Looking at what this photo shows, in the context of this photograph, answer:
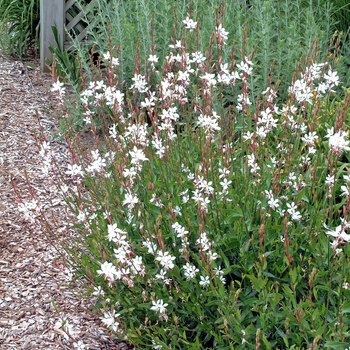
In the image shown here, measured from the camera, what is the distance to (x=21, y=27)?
6531 millimetres

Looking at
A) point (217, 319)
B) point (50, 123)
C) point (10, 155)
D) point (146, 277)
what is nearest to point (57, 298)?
point (146, 277)

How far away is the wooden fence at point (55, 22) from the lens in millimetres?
6055

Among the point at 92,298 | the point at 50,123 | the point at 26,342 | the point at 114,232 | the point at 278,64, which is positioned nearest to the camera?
the point at 114,232

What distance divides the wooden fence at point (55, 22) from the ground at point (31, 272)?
1.01 m

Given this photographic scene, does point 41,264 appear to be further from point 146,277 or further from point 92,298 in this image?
point 146,277

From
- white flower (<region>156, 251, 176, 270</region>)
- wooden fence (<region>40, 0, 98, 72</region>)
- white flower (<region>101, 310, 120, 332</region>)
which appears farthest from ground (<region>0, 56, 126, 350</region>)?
wooden fence (<region>40, 0, 98, 72</region>)

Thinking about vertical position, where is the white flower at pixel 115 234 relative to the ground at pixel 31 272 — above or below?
above

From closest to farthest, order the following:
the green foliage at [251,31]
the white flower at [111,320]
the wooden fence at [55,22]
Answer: the white flower at [111,320], the green foliage at [251,31], the wooden fence at [55,22]

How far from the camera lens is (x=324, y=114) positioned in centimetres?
366

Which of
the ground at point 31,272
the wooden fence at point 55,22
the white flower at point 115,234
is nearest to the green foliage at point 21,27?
the wooden fence at point 55,22

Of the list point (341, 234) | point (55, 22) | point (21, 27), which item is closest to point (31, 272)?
point (341, 234)

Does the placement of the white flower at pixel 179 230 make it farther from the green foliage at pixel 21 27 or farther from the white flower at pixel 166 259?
the green foliage at pixel 21 27

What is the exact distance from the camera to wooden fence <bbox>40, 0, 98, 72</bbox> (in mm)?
6055

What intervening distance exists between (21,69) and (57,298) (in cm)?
374
